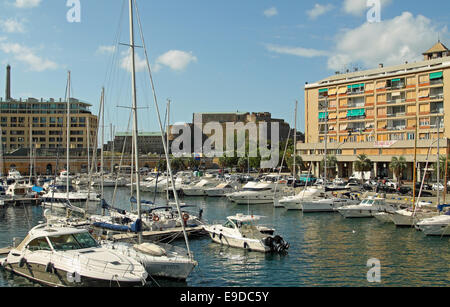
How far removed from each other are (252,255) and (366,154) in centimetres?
6142

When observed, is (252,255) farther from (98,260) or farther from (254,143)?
(254,143)

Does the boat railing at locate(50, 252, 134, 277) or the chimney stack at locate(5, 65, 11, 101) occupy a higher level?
the chimney stack at locate(5, 65, 11, 101)

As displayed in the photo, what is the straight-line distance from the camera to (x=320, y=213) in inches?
1941

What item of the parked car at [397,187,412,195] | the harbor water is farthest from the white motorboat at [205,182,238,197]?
the harbor water

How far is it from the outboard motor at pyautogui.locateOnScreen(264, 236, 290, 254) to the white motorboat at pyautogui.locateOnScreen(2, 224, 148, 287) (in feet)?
37.1

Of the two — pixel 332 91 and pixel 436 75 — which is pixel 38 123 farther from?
Result: pixel 436 75

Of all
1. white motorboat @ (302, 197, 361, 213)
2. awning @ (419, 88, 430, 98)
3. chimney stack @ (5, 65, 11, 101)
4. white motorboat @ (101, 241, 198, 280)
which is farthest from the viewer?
chimney stack @ (5, 65, 11, 101)

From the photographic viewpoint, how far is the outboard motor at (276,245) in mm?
29531

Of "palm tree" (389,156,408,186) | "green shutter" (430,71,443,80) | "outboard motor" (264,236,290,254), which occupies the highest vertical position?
"green shutter" (430,71,443,80)

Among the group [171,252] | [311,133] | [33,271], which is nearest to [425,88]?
[311,133]

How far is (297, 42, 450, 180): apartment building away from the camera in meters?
78.9

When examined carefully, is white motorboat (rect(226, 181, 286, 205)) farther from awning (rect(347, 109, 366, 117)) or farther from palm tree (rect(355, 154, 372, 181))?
awning (rect(347, 109, 366, 117))

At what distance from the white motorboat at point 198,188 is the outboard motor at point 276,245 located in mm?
43074

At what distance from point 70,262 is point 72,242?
1.98m
